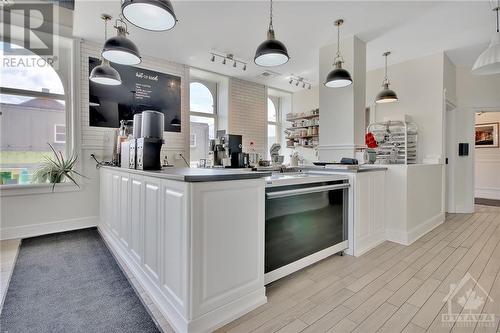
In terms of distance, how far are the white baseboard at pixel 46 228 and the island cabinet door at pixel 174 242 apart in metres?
3.41

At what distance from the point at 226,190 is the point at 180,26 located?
→ 11.6 feet

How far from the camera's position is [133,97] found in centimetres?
491

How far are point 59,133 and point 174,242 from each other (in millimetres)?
4119

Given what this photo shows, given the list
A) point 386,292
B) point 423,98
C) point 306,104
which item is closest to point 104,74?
point 386,292

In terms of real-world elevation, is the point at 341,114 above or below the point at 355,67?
below

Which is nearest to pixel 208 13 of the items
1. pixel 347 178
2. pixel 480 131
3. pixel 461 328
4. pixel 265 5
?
pixel 265 5

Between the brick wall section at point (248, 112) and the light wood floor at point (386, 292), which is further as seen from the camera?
the brick wall section at point (248, 112)

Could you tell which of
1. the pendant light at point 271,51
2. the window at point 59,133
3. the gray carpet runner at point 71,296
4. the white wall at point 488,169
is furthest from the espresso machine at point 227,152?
the white wall at point 488,169

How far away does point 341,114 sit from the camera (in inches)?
178

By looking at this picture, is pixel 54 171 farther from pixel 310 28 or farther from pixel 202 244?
pixel 310 28

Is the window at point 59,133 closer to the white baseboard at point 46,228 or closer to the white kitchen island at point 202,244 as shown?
the white baseboard at point 46,228

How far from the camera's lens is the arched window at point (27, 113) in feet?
13.0

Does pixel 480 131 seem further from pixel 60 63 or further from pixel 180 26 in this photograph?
pixel 60 63

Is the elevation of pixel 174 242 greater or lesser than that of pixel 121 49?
lesser
